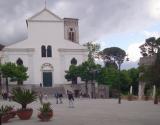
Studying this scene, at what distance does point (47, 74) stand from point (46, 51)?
410 cm

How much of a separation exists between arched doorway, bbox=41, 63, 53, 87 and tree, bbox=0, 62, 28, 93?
754cm

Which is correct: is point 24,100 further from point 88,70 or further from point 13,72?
point 88,70

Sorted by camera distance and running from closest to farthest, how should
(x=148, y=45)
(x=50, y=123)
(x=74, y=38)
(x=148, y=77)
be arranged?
(x=50, y=123), (x=148, y=77), (x=74, y=38), (x=148, y=45)

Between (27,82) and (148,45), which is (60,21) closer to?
(27,82)

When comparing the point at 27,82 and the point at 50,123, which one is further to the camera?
the point at 27,82

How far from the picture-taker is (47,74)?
78375mm

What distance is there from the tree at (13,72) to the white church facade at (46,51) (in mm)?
7082

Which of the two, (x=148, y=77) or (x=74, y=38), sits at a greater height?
(x=74, y=38)

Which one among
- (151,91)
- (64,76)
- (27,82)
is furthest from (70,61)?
(151,91)

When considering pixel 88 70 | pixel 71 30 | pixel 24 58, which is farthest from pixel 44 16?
pixel 88 70

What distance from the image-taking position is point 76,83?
2980 inches

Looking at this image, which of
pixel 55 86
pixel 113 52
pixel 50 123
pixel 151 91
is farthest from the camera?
pixel 113 52

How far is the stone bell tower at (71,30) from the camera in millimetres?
85312

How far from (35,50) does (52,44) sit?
3260 mm
